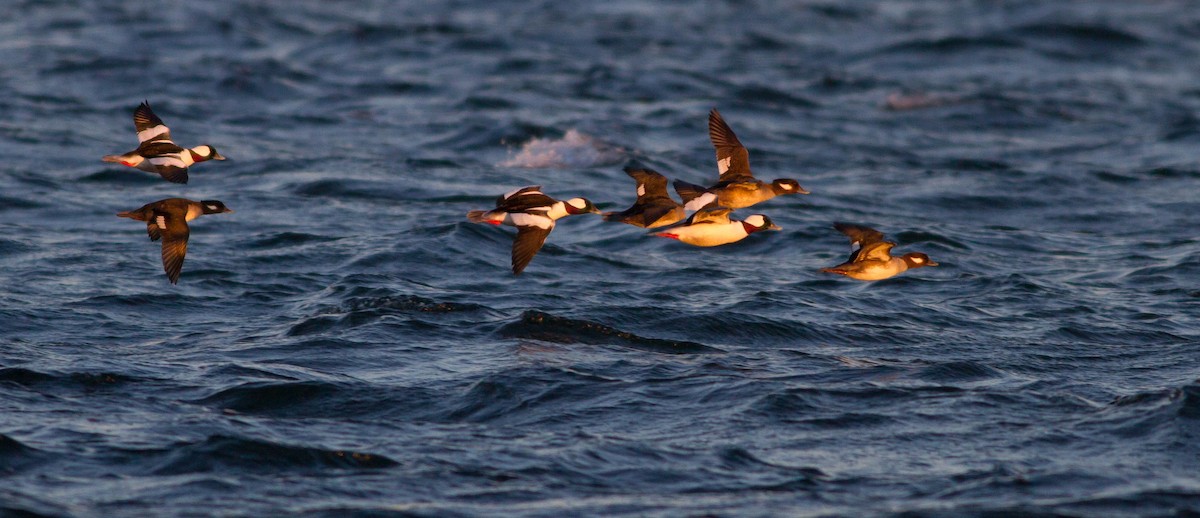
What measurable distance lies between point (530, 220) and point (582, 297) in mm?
3298

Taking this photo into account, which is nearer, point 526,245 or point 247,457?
point 247,457

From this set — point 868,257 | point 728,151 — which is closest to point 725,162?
point 728,151

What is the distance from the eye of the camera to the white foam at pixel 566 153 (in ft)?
72.6

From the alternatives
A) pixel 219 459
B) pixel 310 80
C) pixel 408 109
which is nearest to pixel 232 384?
pixel 219 459

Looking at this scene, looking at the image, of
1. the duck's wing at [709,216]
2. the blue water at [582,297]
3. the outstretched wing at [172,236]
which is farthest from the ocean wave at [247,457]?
the duck's wing at [709,216]

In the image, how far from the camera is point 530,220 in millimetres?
11672

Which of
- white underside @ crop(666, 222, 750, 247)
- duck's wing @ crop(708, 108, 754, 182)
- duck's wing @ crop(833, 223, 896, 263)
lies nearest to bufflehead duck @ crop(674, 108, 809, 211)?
duck's wing @ crop(708, 108, 754, 182)

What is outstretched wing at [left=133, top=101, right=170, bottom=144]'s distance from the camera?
13289 mm

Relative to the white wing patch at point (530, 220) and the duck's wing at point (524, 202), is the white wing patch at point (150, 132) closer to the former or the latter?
the duck's wing at point (524, 202)

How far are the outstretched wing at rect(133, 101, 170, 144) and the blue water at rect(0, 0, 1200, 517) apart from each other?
1737 millimetres

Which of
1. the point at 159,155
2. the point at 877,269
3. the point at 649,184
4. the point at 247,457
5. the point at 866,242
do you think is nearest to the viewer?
the point at 247,457

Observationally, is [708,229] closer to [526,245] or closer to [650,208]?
[650,208]

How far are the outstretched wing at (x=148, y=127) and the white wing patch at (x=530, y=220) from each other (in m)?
3.60

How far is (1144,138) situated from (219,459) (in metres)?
19.5
